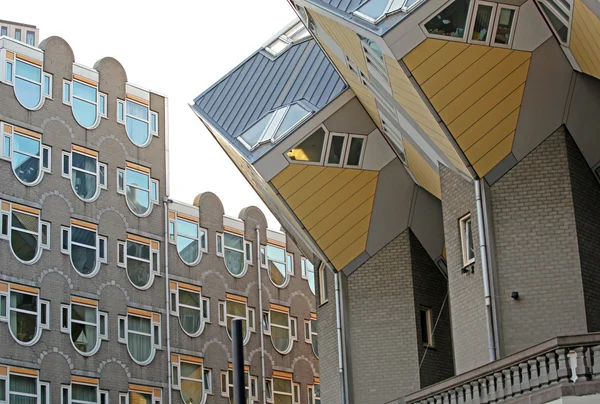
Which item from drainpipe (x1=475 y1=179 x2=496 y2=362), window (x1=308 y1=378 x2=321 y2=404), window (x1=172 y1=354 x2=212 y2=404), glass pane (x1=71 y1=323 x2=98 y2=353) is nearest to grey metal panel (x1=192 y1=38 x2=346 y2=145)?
drainpipe (x1=475 y1=179 x2=496 y2=362)

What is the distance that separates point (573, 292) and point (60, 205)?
74.4ft

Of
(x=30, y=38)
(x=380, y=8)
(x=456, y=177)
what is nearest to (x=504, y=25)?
(x=380, y=8)

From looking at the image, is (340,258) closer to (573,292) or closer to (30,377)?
(573,292)

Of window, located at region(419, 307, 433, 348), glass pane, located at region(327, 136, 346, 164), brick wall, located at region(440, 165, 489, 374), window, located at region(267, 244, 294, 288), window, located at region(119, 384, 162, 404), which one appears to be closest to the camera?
brick wall, located at region(440, 165, 489, 374)

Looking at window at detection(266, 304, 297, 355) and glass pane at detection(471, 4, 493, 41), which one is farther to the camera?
window at detection(266, 304, 297, 355)

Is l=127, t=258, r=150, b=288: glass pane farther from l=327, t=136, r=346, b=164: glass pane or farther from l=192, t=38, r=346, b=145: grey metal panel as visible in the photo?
l=327, t=136, r=346, b=164: glass pane

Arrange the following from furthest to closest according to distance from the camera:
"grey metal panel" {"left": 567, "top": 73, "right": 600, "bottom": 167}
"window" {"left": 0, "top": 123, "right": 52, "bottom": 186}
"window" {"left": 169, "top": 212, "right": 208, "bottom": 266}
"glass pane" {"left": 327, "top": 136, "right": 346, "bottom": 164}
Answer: "window" {"left": 169, "top": 212, "right": 208, "bottom": 266}, "window" {"left": 0, "top": 123, "right": 52, "bottom": 186}, "glass pane" {"left": 327, "top": 136, "right": 346, "bottom": 164}, "grey metal panel" {"left": 567, "top": 73, "right": 600, "bottom": 167}

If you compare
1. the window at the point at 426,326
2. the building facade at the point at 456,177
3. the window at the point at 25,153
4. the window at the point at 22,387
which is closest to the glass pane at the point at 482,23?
the building facade at the point at 456,177

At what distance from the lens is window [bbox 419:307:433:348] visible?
89.8ft

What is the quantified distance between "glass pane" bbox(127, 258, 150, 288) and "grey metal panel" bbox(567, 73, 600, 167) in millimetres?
22992

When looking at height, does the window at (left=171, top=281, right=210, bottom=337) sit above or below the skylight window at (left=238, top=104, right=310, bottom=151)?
above

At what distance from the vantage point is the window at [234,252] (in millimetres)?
46375

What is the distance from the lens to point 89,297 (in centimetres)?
3941

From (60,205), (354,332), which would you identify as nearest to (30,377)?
(60,205)
